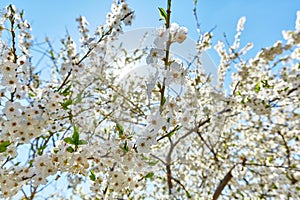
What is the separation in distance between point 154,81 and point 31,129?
0.71 meters

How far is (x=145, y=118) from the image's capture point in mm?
1409

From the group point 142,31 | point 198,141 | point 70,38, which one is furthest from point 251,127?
point 70,38

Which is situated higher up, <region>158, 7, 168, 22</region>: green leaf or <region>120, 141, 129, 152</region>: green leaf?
<region>158, 7, 168, 22</region>: green leaf

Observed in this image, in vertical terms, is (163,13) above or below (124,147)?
above

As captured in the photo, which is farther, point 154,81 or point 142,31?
point 142,31

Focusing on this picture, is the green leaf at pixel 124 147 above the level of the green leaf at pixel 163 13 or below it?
below

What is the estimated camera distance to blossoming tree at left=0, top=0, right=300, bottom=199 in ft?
4.59

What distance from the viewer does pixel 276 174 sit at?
4.06 metres

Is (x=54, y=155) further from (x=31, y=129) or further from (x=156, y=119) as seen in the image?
(x=156, y=119)

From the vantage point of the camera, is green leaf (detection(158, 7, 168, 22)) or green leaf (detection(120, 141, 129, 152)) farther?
green leaf (detection(120, 141, 129, 152))

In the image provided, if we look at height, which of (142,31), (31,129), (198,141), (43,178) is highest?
(142,31)

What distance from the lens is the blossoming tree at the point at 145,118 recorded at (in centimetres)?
140

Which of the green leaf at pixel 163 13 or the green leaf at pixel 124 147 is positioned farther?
the green leaf at pixel 124 147

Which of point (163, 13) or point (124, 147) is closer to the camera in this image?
point (163, 13)
